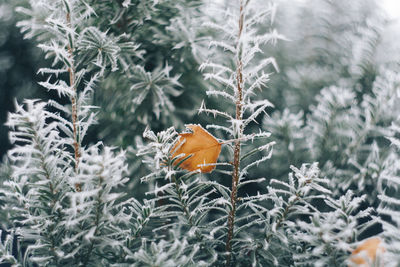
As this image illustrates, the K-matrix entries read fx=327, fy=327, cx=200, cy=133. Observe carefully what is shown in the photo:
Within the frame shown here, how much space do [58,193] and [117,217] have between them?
8 cm

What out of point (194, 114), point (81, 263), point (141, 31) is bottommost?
point (81, 263)

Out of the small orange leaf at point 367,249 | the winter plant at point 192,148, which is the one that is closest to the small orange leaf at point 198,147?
the winter plant at point 192,148

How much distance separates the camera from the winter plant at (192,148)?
344mm

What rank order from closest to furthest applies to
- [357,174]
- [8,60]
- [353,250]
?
[353,250]
[357,174]
[8,60]

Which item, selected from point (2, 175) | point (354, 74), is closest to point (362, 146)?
point (354, 74)

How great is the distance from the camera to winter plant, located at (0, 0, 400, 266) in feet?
1.13

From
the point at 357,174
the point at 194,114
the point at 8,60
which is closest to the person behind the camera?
the point at 357,174

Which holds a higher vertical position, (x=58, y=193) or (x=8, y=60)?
(x=8, y=60)

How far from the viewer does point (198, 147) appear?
1.38ft

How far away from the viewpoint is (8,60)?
28.6 inches

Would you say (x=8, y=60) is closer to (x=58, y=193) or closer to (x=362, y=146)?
(x=58, y=193)

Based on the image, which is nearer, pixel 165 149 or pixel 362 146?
pixel 165 149

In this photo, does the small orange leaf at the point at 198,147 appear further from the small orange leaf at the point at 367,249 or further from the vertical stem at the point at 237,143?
the small orange leaf at the point at 367,249

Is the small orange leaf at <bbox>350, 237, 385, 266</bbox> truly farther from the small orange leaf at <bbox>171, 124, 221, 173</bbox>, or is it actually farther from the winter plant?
the small orange leaf at <bbox>171, 124, 221, 173</bbox>
